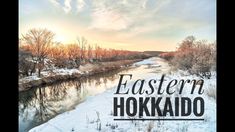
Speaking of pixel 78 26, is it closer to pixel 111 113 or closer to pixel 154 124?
pixel 111 113

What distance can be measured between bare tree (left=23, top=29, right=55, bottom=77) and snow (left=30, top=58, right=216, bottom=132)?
323 millimetres

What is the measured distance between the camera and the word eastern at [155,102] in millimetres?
2293

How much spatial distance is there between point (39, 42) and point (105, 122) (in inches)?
24.3

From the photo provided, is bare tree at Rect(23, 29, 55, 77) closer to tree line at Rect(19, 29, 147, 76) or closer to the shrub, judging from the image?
tree line at Rect(19, 29, 147, 76)

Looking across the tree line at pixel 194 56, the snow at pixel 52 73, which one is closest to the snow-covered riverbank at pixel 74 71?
the snow at pixel 52 73

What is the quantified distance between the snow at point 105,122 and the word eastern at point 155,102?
0.03 meters

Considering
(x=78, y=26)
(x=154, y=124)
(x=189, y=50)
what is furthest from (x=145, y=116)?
(x=78, y=26)

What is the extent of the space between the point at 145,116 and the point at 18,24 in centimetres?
92

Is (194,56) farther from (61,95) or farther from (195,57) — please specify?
(61,95)

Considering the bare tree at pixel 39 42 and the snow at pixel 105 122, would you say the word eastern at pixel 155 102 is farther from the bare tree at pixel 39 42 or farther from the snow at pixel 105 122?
the bare tree at pixel 39 42

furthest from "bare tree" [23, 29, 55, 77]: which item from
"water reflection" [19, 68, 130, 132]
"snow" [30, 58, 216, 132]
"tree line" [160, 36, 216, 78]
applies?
"tree line" [160, 36, 216, 78]

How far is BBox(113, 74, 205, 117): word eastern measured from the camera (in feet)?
7.52

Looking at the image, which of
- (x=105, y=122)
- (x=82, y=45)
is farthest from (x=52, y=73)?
(x=105, y=122)

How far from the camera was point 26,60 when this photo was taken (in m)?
2.28
